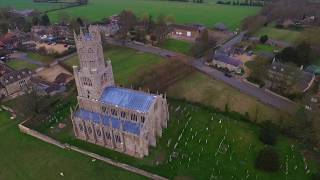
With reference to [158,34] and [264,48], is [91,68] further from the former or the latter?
[264,48]

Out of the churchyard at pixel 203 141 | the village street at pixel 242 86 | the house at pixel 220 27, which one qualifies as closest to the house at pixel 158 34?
the village street at pixel 242 86

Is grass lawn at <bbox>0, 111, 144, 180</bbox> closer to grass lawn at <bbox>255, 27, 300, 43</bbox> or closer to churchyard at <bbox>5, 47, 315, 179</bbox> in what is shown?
churchyard at <bbox>5, 47, 315, 179</bbox>

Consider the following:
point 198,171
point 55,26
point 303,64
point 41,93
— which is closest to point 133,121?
point 198,171

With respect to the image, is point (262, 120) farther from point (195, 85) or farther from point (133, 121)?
point (133, 121)

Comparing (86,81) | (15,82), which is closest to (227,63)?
(86,81)

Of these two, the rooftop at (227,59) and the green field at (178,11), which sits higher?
the green field at (178,11)

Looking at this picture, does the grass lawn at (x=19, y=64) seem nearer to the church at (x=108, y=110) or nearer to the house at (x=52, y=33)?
the house at (x=52, y=33)

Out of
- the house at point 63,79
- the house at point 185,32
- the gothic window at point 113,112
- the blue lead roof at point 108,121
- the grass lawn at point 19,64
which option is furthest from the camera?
the house at point 185,32
